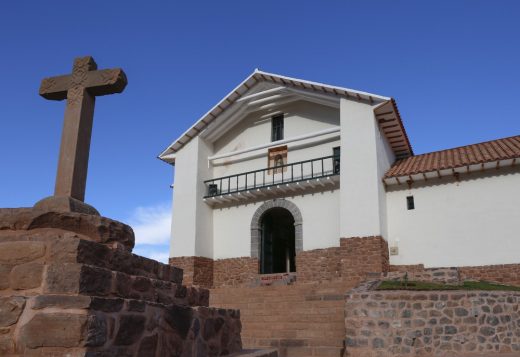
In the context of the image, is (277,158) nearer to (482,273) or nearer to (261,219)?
(261,219)

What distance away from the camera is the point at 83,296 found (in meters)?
3.07

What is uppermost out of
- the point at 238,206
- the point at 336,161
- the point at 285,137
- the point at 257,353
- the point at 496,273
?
the point at 285,137

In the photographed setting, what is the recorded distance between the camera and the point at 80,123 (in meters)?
4.71

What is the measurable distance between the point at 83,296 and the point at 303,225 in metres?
13.9

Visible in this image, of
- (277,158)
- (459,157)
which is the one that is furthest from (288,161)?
(459,157)

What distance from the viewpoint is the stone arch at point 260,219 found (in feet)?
55.2

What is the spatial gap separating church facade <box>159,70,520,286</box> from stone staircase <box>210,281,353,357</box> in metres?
2.73

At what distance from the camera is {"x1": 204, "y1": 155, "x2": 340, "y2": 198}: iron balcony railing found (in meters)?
16.8

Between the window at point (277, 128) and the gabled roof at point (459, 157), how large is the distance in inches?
182

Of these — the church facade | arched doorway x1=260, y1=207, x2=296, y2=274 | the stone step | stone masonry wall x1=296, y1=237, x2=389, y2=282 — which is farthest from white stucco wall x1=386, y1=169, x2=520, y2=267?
the stone step

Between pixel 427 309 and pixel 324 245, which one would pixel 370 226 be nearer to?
pixel 324 245

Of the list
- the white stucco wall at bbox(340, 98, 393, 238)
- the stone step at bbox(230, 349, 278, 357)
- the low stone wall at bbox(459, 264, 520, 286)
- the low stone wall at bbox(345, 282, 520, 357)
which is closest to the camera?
the stone step at bbox(230, 349, 278, 357)

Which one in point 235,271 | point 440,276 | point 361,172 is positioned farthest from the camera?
point 235,271

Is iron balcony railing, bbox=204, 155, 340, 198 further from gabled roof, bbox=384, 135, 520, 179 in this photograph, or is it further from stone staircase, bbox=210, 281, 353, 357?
stone staircase, bbox=210, 281, 353, 357
